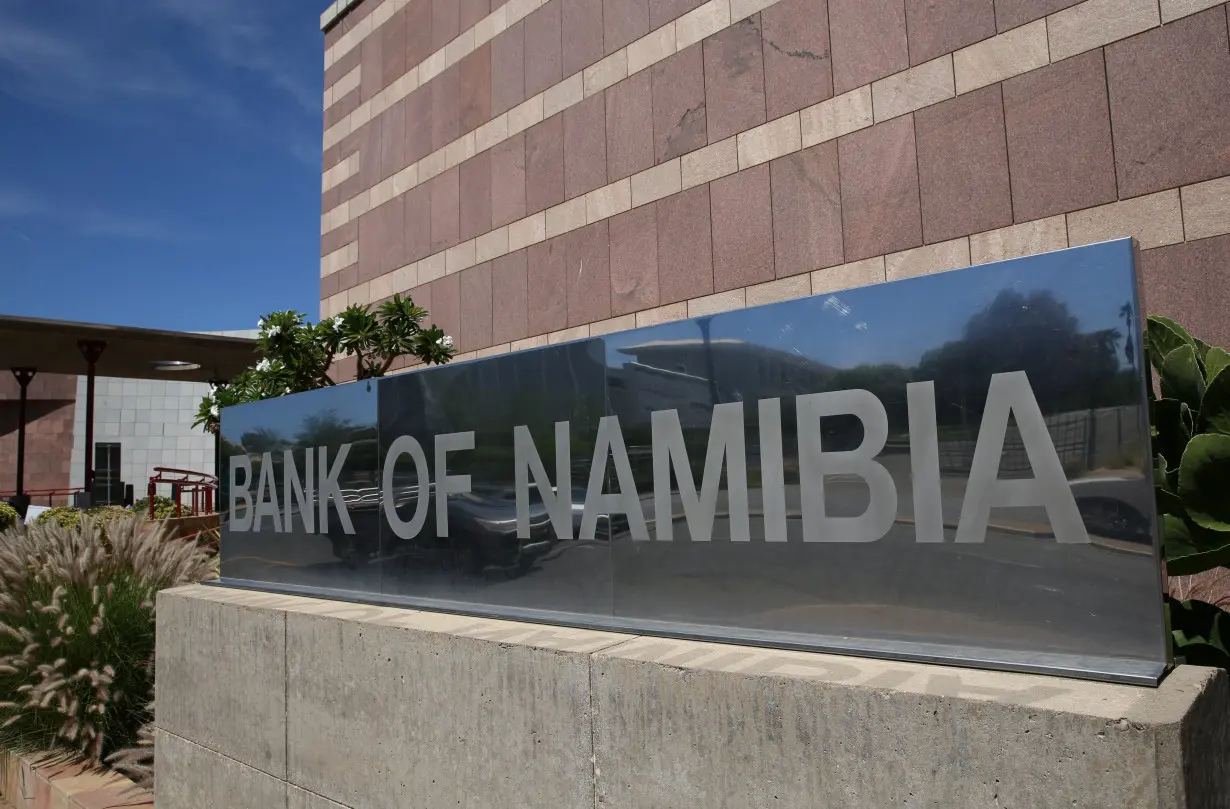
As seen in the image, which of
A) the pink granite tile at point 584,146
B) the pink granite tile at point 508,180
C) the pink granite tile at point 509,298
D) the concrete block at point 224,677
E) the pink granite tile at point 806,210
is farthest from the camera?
the pink granite tile at point 508,180

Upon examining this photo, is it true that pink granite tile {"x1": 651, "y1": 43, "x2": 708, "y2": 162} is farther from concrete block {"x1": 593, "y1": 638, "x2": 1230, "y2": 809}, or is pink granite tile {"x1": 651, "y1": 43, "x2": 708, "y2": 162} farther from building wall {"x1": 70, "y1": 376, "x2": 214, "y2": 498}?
building wall {"x1": 70, "y1": 376, "x2": 214, "y2": 498}

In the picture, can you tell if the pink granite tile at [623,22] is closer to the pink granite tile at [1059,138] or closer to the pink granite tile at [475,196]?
the pink granite tile at [475,196]

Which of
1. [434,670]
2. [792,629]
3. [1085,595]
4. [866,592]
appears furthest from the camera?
[434,670]

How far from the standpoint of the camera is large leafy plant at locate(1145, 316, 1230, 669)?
2105mm

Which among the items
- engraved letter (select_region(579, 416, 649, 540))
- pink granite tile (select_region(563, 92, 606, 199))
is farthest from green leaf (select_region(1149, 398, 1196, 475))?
pink granite tile (select_region(563, 92, 606, 199))

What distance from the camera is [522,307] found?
9.27m

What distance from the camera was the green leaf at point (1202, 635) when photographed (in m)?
2.36

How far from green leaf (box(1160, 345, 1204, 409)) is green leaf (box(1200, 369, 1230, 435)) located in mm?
150

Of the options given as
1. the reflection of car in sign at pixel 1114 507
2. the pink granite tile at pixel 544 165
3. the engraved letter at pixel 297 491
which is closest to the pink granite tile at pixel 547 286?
the pink granite tile at pixel 544 165

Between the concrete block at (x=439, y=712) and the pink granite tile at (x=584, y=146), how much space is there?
604 cm

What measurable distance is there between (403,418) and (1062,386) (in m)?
2.41

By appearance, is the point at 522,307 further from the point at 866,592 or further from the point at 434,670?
the point at 866,592

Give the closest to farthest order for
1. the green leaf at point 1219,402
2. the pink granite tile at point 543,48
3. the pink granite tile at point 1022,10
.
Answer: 1. the green leaf at point 1219,402
2. the pink granite tile at point 1022,10
3. the pink granite tile at point 543,48

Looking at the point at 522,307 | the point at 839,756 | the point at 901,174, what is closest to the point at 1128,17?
the point at 901,174
